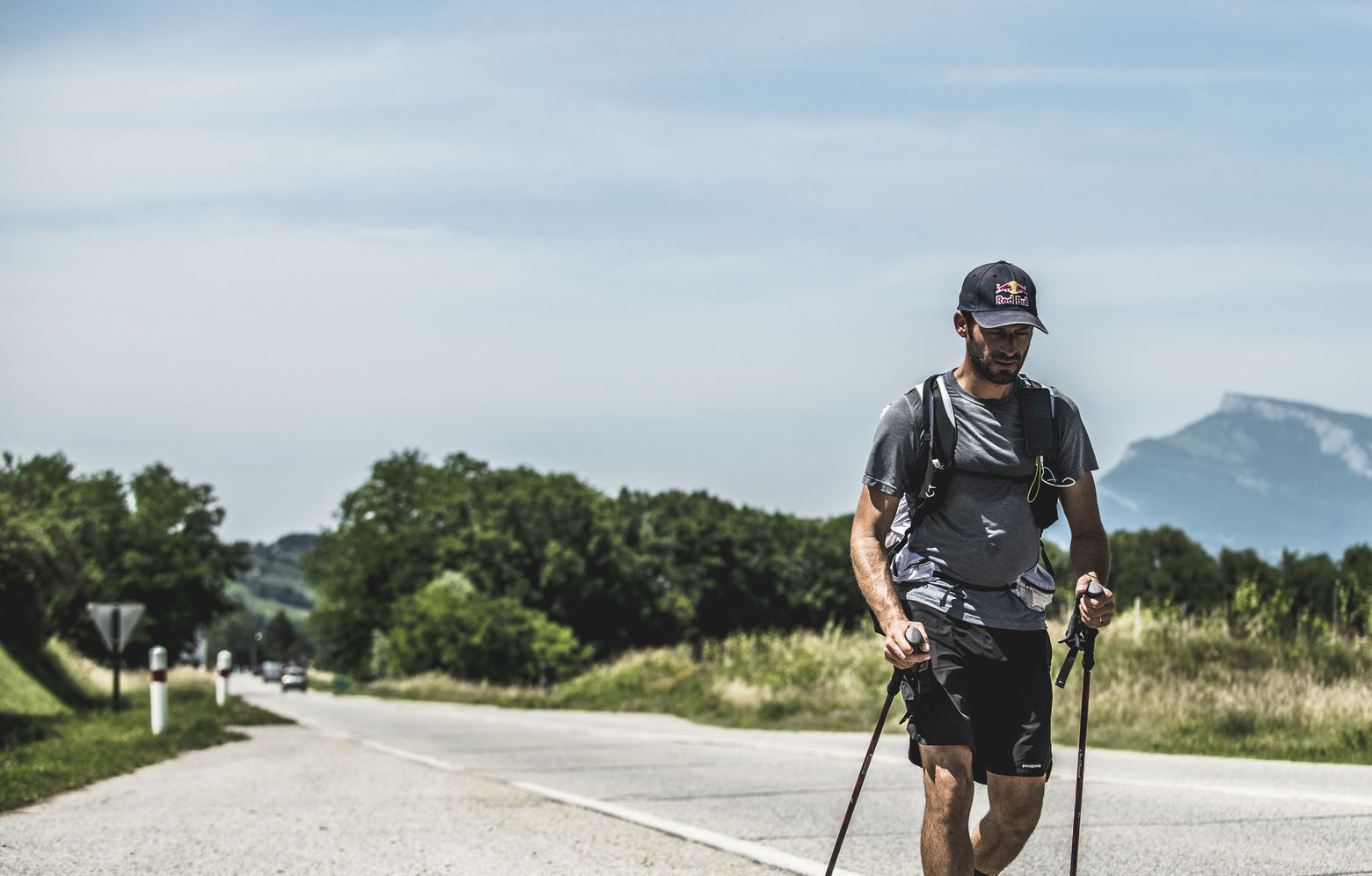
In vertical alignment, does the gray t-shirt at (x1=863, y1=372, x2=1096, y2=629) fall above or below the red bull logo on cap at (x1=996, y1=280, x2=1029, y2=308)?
below

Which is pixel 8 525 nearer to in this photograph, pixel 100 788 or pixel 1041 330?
pixel 100 788

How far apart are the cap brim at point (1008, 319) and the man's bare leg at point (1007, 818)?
129cm

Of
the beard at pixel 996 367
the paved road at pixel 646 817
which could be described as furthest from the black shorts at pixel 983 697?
the paved road at pixel 646 817

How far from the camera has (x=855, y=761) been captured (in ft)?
37.8

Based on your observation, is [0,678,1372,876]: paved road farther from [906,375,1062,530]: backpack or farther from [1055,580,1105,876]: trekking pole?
[906,375,1062,530]: backpack

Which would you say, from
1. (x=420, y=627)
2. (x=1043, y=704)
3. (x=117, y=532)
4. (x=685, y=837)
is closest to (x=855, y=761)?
(x=685, y=837)

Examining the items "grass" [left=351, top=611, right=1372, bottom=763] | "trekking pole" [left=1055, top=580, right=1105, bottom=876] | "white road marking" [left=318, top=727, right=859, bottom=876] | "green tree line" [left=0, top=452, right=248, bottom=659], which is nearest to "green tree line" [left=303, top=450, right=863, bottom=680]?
"green tree line" [left=0, top=452, right=248, bottom=659]

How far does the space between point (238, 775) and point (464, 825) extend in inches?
170

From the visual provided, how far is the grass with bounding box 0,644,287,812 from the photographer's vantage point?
1013 centimetres

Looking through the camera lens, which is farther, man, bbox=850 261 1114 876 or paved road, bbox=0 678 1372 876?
paved road, bbox=0 678 1372 876

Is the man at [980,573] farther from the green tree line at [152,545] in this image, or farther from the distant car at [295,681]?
the distant car at [295,681]

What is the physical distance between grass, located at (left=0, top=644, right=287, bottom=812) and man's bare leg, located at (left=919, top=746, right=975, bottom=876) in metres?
6.59

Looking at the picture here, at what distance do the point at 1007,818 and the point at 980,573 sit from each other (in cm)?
71

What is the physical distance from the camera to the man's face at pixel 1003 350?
391 cm
